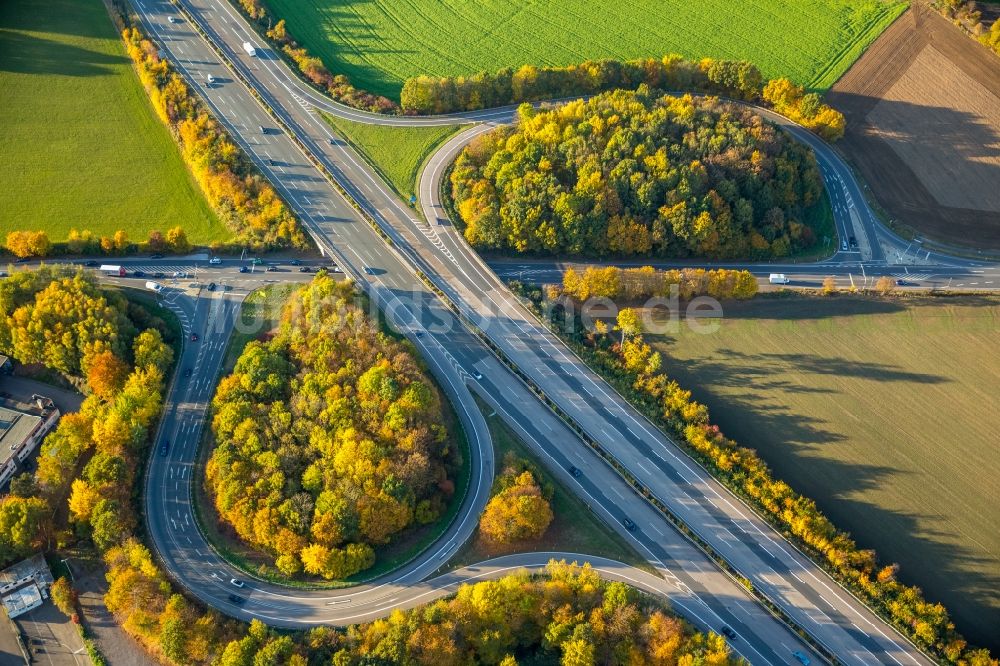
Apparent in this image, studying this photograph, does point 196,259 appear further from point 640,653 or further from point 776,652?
point 776,652

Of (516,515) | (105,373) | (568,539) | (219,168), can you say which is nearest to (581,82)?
(219,168)

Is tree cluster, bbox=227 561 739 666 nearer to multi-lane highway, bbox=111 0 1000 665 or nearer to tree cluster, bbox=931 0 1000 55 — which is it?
multi-lane highway, bbox=111 0 1000 665

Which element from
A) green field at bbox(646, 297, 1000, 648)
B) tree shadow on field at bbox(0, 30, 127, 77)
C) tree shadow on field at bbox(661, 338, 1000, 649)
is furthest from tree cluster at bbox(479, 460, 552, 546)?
tree shadow on field at bbox(0, 30, 127, 77)

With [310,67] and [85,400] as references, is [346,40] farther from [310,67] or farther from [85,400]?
[85,400]

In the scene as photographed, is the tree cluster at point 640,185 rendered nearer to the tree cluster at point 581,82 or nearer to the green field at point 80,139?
the tree cluster at point 581,82

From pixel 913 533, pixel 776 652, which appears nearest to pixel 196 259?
pixel 776 652

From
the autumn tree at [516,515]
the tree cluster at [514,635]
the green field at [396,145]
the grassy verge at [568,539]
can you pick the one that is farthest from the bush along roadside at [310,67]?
the tree cluster at [514,635]
